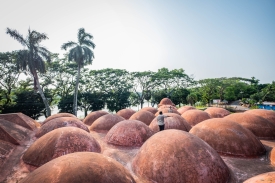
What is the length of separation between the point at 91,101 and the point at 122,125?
21557 millimetres

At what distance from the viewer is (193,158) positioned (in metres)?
6.28

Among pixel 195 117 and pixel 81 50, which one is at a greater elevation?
pixel 81 50

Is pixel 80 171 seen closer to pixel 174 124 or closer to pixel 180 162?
pixel 180 162

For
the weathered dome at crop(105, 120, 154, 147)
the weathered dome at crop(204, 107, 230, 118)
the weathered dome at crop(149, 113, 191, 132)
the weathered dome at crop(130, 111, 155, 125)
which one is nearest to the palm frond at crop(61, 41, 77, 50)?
the weathered dome at crop(130, 111, 155, 125)

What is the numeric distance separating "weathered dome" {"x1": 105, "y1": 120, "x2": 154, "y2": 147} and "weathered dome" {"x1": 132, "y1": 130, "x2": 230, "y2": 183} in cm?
379

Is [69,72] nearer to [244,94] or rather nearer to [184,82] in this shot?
[184,82]

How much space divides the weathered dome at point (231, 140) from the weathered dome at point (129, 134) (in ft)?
11.5

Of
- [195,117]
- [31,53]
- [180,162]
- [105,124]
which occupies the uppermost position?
[31,53]

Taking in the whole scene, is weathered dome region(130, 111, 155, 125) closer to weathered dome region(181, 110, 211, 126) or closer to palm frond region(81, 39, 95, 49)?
weathered dome region(181, 110, 211, 126)

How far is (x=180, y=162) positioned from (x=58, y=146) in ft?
18.3

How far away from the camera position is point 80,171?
4203mm

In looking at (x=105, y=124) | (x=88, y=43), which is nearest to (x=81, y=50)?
(x=88, y=43)

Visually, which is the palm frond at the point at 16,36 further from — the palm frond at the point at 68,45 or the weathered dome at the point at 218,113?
the weathered dome at the point at 218,113

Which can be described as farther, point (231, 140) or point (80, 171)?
point (231, 140)
